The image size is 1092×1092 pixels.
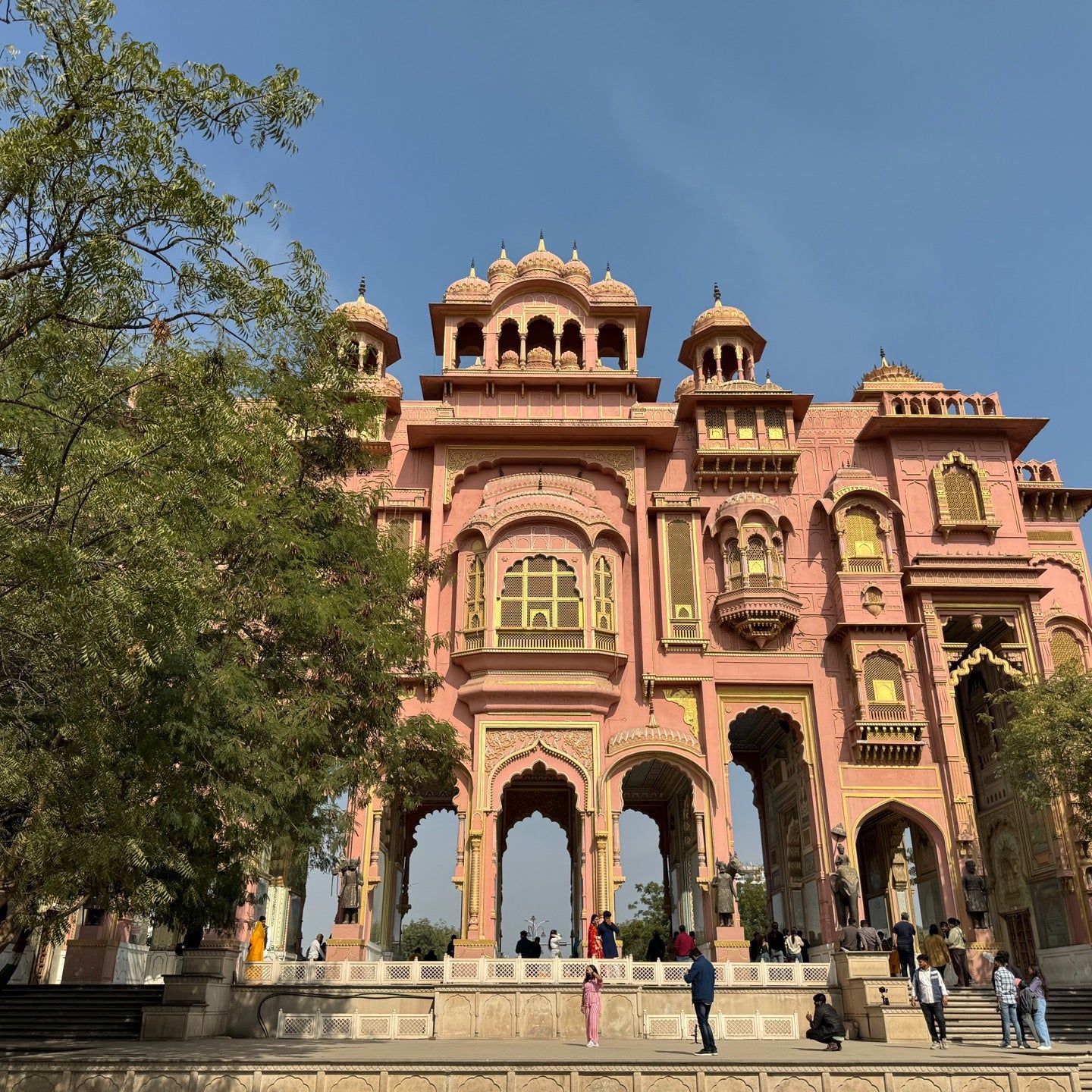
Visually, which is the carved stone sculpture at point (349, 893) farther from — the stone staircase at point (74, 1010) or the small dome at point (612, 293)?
the small dome at point (612, 293)

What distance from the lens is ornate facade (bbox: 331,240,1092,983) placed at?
23.1 metres

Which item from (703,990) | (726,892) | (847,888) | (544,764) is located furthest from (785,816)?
(703,990)

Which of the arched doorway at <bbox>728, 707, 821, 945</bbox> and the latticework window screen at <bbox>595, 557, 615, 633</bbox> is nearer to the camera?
the arched doorway at <bbox>728, 707, 821, 945</bbox>

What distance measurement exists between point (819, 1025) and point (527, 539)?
1409 centimetres

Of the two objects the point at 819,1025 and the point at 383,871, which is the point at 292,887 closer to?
the point at 383,871

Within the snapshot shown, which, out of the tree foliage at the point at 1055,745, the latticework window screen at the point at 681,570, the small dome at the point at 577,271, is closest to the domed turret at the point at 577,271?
the small dome at the point at 577,271

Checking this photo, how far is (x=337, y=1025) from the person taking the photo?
16.3m

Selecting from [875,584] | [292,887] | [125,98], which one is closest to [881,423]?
[875,584]

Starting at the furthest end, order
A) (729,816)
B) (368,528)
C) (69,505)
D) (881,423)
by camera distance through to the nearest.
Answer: (881,423) → (729,816) → (368,528) → (69,505)

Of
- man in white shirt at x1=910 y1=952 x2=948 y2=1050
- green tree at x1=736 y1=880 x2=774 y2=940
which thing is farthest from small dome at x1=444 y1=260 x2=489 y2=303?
green tree at x1=736 y1=880 x2=774 y2=940

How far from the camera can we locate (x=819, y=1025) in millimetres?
14227

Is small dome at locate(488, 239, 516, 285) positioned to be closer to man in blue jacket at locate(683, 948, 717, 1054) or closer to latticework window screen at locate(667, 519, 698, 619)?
latticework window screen at locate(667, 519, 698, 619)

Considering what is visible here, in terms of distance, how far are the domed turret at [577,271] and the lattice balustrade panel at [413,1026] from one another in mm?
21652

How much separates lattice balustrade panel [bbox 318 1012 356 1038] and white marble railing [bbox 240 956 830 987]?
0.67 metres
